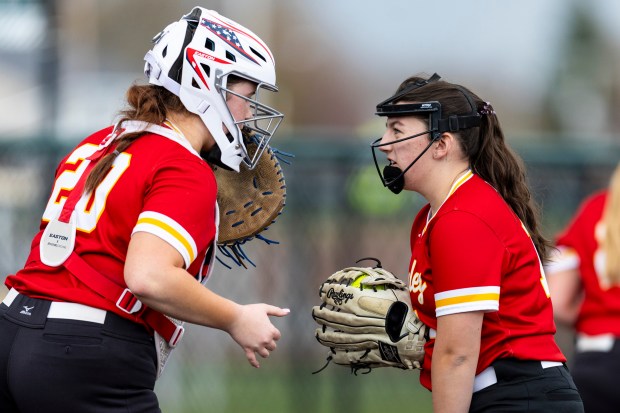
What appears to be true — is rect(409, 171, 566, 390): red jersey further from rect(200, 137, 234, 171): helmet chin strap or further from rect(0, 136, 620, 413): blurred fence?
rect(0, 136, 620, 413): blurred fence

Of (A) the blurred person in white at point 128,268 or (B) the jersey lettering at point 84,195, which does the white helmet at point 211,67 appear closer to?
(A) the blurred person in white at point 128,268

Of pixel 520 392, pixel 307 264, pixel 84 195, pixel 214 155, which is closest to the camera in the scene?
pixel 84 195

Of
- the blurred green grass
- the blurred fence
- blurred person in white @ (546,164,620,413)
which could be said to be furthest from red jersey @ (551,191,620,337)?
the blurred green grass

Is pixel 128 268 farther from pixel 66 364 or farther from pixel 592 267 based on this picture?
pixel 592 267

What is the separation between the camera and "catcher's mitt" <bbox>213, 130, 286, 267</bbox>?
4.20m

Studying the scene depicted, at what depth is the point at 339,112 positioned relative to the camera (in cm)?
4044

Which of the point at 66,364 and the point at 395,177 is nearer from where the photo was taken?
the point at 66,364

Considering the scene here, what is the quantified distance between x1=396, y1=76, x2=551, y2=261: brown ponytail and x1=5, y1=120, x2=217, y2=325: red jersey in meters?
0.95

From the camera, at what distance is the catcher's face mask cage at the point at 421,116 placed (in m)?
3.82

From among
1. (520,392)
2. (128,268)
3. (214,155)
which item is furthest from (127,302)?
(520,392)

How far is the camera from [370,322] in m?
3.83

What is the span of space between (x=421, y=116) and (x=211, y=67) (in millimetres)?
810

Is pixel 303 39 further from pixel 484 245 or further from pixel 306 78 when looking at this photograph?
pixel 484 245

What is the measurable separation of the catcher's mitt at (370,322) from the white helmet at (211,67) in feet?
2.08
